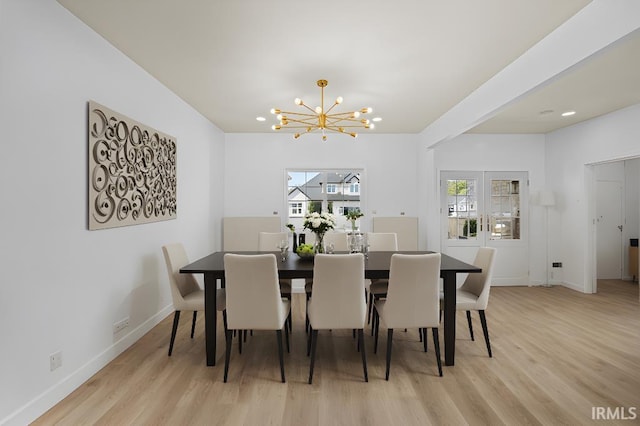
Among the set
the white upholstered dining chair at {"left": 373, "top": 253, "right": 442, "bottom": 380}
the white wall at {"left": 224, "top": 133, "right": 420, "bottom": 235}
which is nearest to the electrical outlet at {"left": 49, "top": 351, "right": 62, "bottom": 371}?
the white upholstered dining chair at {"left": 373, "top": 253, "right": 442, "bottom": 380}

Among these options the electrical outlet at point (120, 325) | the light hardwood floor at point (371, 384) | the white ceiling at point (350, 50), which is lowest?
the light hardwood floor at point (371, 384)

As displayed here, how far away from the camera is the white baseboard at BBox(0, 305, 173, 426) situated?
194cm

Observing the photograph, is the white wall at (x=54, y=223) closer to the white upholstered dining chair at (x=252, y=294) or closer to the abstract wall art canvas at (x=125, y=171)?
the abstract wall art canvas at (x=125, y=171)

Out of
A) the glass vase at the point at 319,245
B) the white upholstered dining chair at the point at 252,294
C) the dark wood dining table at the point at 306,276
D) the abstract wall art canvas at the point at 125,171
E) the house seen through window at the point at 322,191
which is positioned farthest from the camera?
the house seen through window at the point at 322,191

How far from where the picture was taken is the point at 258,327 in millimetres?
2574

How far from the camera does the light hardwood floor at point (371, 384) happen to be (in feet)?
6.92

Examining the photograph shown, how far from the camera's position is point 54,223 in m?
2.19

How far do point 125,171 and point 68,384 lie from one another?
5.40 ft

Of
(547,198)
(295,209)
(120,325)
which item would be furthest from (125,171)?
(547,198)

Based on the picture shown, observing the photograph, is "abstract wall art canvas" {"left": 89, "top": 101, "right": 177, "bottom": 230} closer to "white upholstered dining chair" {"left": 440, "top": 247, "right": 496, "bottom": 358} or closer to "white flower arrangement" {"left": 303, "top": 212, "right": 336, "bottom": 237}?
"white flower arrangement" {"left": 303, "top": 212, "right": 336, "bottom": 237}

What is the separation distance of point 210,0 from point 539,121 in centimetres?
483

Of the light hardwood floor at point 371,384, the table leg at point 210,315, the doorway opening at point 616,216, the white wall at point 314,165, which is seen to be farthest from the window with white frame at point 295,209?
the doorway opening at point 616,216

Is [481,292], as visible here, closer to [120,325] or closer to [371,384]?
[371,384]

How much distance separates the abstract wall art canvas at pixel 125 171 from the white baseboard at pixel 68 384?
1025mm
